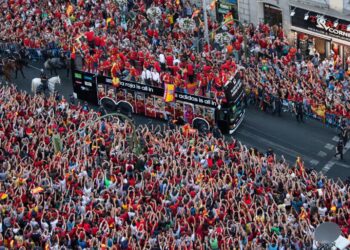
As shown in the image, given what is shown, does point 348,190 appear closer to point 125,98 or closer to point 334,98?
point 334,98

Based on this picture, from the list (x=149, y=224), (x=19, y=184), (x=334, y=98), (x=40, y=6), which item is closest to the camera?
(x=149, y=224)

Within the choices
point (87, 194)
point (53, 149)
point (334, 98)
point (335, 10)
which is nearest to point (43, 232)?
point (87, 194)

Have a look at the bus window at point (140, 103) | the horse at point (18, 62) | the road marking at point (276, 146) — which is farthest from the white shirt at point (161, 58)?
the horse at point (18, 62)

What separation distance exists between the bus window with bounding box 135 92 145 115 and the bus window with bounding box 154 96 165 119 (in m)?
0.93

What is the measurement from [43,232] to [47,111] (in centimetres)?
1296

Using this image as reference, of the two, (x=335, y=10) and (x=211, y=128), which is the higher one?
(x=335, y=10)

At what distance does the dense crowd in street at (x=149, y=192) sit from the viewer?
43.7 metres

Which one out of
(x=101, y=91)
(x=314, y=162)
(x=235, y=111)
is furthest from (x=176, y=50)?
(x=314, y=162)

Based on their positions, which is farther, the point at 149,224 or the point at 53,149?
A: the point at 53,149

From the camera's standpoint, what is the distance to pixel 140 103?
5931cm

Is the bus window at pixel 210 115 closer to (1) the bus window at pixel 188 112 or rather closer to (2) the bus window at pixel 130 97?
(1) the bus window at pixel 188 112

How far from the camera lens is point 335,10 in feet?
201

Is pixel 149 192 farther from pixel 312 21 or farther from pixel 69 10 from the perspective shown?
pixel 69 10

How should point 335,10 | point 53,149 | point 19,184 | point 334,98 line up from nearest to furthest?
1. point 19,184
2. point 53,149
3. point 334,98
4. point 335,10
